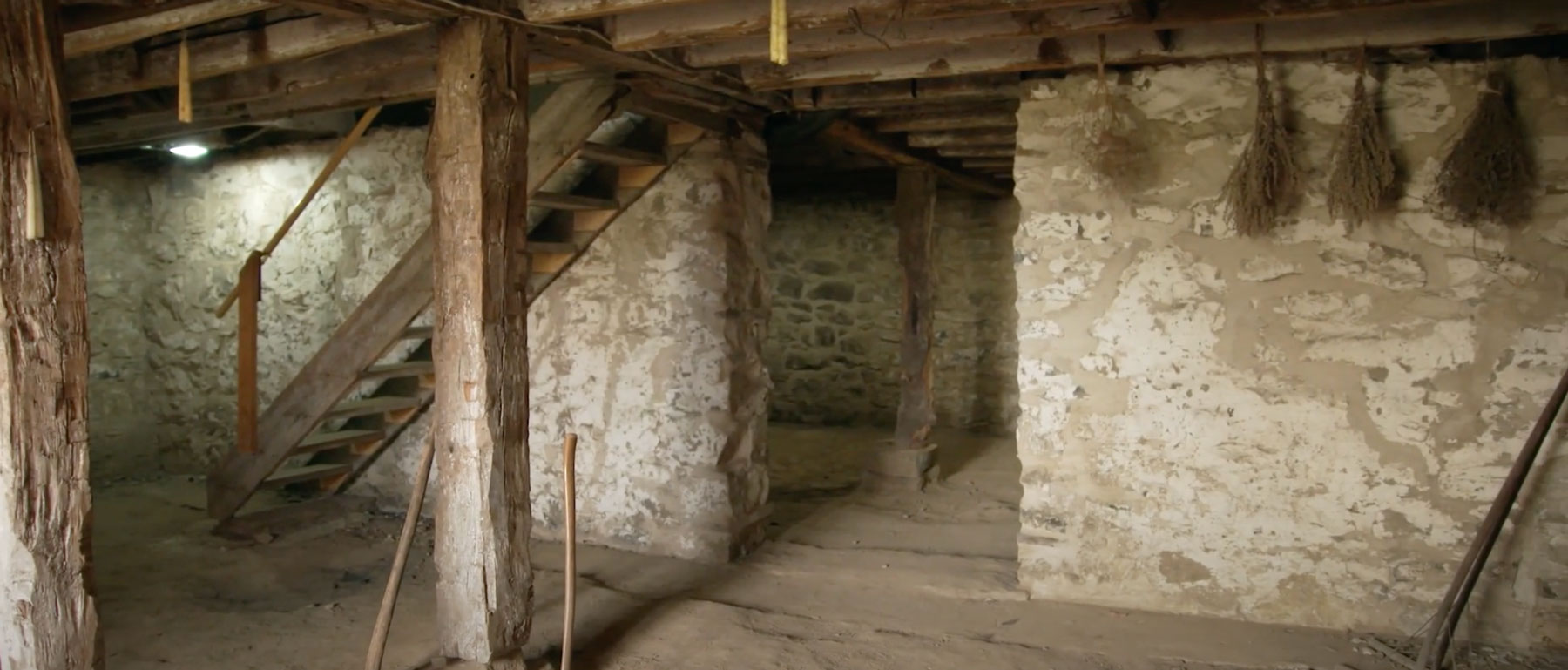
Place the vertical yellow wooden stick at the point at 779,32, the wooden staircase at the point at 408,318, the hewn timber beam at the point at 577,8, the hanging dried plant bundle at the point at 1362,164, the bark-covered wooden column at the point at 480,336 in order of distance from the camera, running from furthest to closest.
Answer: the wooden staircase at the point at 408,318, the hanging dried plant bundle at the point at 1362,164, the bark-covered wooden column at the point at 480,336, the hewn timber beam at the point at 577,8, the vertical yellow wooden stick at the point at 779,32

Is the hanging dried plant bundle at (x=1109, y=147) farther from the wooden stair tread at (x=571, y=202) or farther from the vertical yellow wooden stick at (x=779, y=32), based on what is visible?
the wooden stair tread at (x=571, y=202)

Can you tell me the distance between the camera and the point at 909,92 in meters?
3.56

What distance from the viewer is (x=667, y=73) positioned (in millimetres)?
3223

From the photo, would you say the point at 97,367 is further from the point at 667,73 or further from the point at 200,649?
the point at 667,73

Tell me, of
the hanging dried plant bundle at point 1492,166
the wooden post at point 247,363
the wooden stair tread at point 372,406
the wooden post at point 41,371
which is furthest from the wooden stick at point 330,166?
the hanging dried plant bundle at point 1492,166

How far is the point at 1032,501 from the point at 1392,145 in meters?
1.57

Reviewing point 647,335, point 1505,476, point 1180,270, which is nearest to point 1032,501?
point 1180,270

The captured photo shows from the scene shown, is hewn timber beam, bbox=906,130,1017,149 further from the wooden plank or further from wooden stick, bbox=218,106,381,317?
wooden stick, bbox=218,106,381,317

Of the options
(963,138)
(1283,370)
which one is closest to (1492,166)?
(1283,370)

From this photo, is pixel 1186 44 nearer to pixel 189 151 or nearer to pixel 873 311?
pixel 873 311

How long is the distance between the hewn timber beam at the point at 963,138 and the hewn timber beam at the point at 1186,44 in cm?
124

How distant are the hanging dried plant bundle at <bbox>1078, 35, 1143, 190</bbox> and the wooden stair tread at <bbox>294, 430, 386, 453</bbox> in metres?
3.37

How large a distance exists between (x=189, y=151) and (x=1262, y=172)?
16.3 ft

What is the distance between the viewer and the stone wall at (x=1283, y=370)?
285cm
